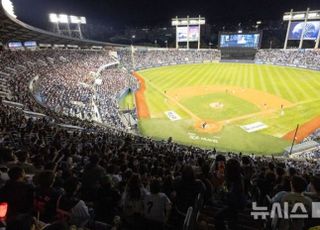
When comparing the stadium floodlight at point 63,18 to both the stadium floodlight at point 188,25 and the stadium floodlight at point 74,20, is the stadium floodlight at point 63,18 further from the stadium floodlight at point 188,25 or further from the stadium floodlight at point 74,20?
the stadium floodlight at point 188,25

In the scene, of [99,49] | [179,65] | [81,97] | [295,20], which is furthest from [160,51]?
[81,97]

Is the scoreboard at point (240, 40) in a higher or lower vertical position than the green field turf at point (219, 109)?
higher

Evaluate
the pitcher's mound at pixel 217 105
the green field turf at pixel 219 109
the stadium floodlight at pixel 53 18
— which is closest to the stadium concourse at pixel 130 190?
the green field turf at pixel 219 109

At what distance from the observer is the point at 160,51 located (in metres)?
86.6

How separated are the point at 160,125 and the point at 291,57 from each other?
58.4 metres

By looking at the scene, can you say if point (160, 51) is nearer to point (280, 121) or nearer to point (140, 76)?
point (140, 76)

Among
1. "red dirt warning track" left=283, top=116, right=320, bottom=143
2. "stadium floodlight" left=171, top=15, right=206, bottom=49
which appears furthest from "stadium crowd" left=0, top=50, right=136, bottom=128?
"stadium floodlight" left=171, top=15, right=206, bottom=49

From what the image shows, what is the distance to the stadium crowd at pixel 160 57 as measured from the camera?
2995 inches

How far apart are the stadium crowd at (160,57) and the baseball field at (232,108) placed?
52.2ft

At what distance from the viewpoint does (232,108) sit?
39000mm

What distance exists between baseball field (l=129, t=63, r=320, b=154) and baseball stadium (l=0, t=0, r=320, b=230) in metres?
0.25

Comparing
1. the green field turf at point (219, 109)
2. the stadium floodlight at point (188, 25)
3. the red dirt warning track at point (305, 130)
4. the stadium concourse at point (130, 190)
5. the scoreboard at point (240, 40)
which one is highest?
the stadium floodlight at point (188, 25)

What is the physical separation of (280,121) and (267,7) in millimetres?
96214

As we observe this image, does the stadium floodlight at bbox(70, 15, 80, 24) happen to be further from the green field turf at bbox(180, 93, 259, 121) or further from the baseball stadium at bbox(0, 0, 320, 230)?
the green field turf at bbox(180, 93, 259, 121)
